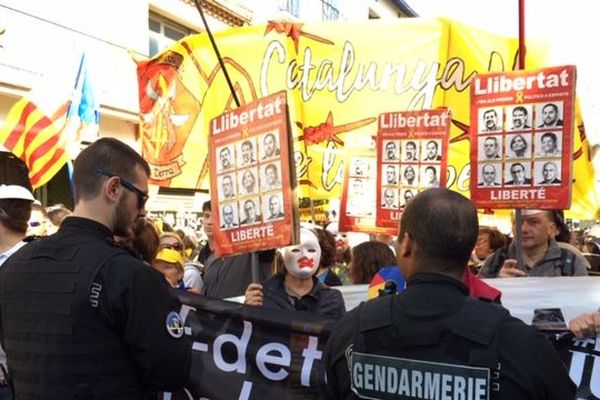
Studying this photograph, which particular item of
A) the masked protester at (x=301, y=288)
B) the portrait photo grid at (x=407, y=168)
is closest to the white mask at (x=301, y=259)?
the masked protester at (x=301, y=288)

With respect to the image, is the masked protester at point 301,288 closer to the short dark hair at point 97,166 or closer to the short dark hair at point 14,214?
the short dark hair at point 14,214

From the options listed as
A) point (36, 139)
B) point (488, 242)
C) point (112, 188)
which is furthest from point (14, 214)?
point (488, 242)

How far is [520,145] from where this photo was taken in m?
4.16

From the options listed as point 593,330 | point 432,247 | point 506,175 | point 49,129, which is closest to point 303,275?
point 506,175

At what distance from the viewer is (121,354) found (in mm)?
2176

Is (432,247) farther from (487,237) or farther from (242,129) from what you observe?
(487,237)

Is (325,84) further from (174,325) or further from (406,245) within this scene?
(406,245)

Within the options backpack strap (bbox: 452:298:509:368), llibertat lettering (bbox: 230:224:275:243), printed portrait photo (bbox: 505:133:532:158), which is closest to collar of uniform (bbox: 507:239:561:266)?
printed portrait photo (bbox: 505:133:532:158)

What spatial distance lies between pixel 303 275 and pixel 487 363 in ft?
8.36

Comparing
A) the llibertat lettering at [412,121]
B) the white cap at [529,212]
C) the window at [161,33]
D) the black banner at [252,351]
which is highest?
the window at [161,33]

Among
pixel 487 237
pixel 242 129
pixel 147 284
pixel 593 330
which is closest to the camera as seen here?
pixel 147 284

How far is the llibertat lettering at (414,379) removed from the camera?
63.9 inches

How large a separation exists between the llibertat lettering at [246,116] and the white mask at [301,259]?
0.82 metres

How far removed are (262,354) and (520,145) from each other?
2.19 metres
